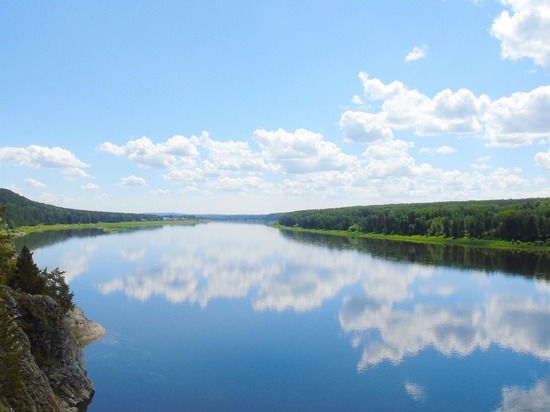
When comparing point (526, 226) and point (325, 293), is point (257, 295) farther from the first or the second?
point (526, 226)

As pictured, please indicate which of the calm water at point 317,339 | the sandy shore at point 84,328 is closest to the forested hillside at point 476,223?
the calm water at point 317,339

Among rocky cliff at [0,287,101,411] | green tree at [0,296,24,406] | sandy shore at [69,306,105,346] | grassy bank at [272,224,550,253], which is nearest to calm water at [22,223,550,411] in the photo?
sandy shore at [69,306,105,346]

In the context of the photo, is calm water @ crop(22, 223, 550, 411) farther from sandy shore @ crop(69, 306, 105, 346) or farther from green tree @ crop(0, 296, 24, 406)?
green tree @ crop(0, 296, 24, 406)

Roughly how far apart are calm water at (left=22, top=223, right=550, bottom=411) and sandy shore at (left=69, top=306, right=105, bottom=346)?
1.43m

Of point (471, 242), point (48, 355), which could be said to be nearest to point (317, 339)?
point (48, 355)

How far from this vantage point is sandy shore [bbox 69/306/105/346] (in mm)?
42031

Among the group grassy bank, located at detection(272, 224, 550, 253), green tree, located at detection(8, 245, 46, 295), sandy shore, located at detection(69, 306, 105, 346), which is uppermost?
green tree, located at detection(8, 245, 46, 295)

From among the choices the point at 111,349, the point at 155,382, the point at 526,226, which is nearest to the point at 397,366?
the point at 155,382

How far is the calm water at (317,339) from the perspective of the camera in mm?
31062

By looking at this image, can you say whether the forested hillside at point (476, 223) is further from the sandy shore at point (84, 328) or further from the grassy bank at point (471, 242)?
the sandy shore at point (84, 328)

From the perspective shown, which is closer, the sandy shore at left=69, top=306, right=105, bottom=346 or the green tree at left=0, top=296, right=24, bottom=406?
the green tree at left=0, top=296, right=24, bottom=406

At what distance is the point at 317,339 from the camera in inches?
1726

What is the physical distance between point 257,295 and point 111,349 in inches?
1088

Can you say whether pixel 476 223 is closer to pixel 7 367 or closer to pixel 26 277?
pixel 26 277
